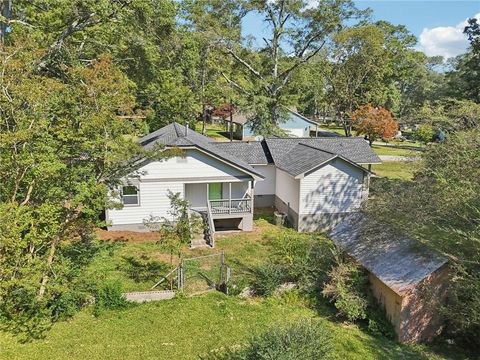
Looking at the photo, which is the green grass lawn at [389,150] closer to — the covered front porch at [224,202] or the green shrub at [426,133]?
the covered front porch at [224,202]

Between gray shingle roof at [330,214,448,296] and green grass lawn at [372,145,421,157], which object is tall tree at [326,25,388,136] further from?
gray shingle roof at [330,214,448,296]

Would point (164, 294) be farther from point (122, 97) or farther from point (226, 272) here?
point (122, 97)

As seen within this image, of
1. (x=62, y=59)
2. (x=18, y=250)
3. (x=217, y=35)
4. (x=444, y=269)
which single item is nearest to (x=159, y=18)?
(x=217, y=35)

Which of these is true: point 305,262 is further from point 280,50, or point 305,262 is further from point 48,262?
point 280,50

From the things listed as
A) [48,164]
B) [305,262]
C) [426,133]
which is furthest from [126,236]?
[426,133]

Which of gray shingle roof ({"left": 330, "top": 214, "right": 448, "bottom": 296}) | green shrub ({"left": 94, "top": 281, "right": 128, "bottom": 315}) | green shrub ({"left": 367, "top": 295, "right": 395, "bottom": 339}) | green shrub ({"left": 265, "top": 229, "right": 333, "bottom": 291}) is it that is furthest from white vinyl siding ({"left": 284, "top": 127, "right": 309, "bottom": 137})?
green shrub ({"left": 94, "top": 281, "right": 128, "bottom": 315})
